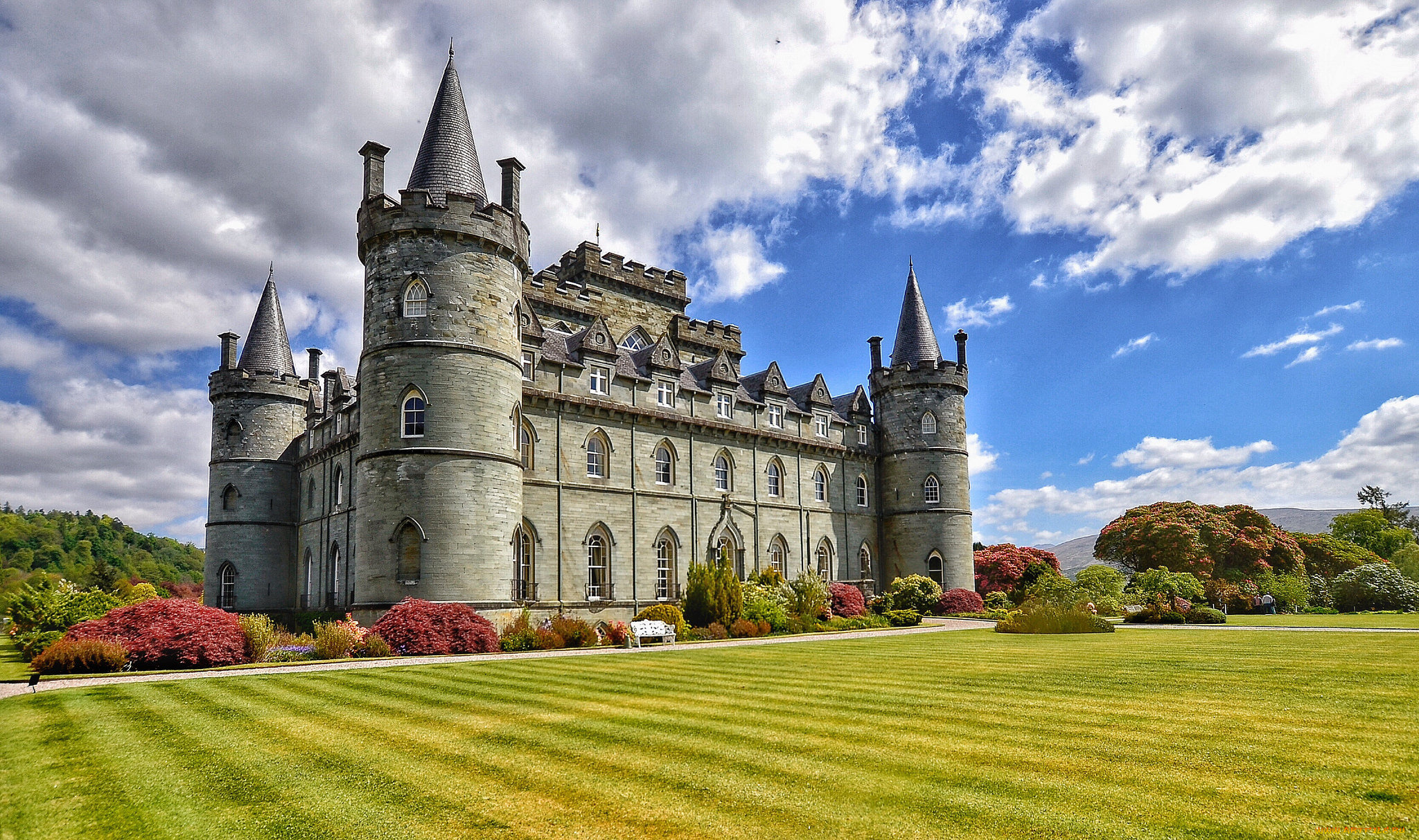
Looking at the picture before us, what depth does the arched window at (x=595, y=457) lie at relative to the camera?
32469mm

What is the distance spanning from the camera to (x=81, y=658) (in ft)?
56.5

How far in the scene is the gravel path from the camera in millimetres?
15398

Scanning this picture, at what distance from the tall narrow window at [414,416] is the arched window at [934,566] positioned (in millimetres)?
28102

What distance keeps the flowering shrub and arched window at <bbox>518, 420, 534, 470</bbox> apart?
1406 cm

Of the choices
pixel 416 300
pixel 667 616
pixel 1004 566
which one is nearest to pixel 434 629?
pixel 667 616

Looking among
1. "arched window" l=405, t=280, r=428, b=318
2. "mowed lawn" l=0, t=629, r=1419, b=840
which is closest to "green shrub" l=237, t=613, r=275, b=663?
"mowed lawn" l=0, t=629, r=1419, b=840

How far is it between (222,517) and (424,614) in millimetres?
21582

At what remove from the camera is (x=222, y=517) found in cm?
3841

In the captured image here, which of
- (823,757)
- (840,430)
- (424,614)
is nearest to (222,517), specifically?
(424,614)

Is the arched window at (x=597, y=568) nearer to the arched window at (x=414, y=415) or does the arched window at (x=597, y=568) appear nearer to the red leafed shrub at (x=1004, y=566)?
the arched window at (x=414, y=415)

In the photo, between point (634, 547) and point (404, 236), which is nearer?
point (404, 236)

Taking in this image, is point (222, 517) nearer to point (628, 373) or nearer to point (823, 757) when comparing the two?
point (628, 373)

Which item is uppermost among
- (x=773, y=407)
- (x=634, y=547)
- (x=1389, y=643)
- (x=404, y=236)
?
(x=404, y=236)

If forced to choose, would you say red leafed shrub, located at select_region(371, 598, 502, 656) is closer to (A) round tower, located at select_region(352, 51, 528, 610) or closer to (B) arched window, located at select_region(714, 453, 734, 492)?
(A) round tower, located at select_region(352, 51, 528, 610)
